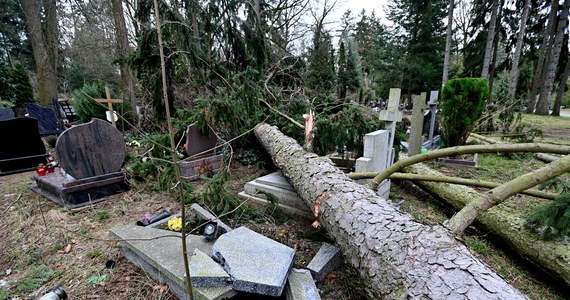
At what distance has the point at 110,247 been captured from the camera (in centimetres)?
233

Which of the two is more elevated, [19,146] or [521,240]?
[19,146]

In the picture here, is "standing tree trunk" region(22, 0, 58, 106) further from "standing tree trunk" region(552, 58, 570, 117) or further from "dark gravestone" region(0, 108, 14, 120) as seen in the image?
"standing tree trunk" region(552, 58, 570, 117)

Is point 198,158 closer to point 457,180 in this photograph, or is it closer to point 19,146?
point 19,146

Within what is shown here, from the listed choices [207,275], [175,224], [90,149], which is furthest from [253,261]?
[90,149]

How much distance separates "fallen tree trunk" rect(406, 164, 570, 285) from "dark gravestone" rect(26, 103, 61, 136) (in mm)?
9764

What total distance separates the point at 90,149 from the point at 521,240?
4818mm

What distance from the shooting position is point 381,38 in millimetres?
22547

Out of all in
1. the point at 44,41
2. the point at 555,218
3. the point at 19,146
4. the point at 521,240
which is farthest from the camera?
the point at 44,41

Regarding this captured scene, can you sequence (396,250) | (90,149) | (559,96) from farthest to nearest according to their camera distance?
(559,96), (90,149), (396,250)

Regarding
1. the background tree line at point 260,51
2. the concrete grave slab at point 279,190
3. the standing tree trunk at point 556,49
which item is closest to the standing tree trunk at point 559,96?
the background tree line at point 260,51

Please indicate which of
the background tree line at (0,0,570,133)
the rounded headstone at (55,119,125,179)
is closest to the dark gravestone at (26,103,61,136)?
the background tree line at (0,0,570,133)

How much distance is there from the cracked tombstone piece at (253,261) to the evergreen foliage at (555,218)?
211cm

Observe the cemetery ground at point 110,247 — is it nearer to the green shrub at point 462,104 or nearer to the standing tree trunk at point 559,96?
the green shrub at point 462,104

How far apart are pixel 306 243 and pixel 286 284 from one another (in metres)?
0.69
